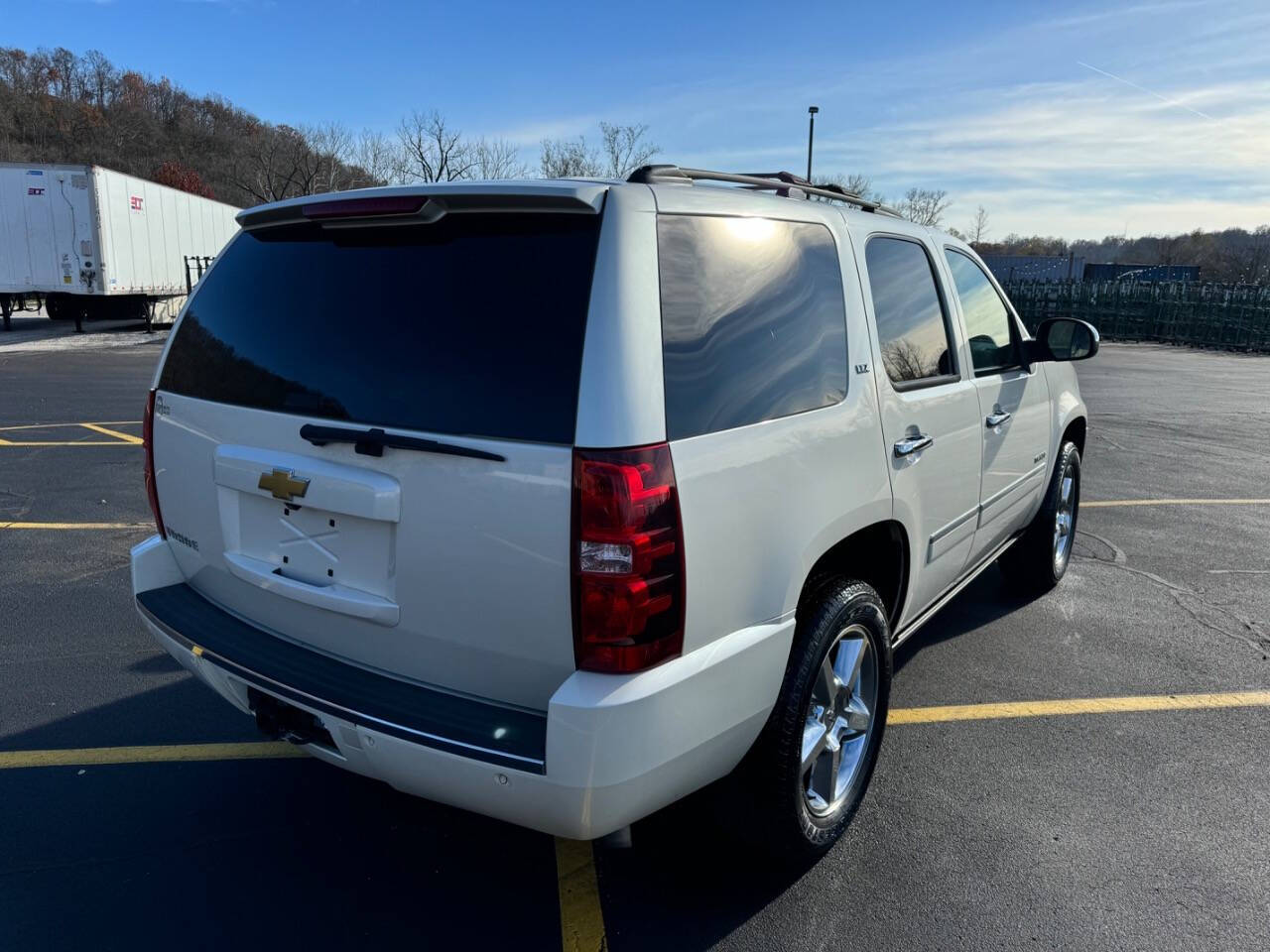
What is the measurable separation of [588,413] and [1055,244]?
341 feet

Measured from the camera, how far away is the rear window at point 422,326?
6.80ft

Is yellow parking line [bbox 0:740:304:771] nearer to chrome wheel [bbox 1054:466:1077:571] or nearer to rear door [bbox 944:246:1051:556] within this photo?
rear door [bbox 944:246:1051:556]

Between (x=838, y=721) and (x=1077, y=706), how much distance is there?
5.42ft

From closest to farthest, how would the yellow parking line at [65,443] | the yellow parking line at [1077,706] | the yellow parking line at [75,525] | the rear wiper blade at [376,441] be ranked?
the rear wiper blade at [376,441], the yellow parking line at [1077,706], the yellow parking line at [75,525], the yellow parking line at [65,443]

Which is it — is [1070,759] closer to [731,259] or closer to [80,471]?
[731,259]

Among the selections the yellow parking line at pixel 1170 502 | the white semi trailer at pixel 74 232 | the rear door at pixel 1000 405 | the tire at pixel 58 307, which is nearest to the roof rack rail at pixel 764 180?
the rear door at pixel 1000 405

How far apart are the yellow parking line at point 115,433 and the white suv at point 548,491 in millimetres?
6989

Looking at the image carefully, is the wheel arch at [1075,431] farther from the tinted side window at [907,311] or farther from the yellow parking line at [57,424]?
the yellow parking line at [57,424]

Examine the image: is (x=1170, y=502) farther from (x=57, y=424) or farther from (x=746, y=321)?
(x=57, y=424)

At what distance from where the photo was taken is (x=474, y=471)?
81.1 inches

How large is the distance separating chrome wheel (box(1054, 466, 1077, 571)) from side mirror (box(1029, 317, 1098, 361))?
3.36ft

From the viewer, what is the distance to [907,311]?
3.30 metres

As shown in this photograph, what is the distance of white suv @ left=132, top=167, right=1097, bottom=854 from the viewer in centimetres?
200

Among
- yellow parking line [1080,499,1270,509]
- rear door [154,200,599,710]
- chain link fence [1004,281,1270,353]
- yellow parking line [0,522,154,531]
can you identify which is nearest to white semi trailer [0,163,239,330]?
yellow parking line [0,522,154,531]
